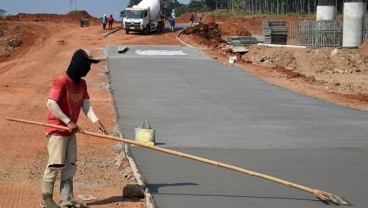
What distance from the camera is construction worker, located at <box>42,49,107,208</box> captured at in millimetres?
7195

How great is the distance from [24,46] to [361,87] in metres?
26.8

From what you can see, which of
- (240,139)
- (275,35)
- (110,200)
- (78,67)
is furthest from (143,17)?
(78,67)

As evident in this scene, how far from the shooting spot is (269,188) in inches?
324

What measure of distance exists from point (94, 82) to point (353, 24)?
22.8 meters

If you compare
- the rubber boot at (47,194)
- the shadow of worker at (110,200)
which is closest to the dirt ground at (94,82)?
the shadow of worker at (110,200)

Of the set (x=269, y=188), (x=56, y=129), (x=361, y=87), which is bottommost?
(x=361, y=87)

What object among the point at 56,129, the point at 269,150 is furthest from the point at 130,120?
the point at 56,129

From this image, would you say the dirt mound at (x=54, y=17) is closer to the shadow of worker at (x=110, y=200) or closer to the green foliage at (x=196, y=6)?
the green foliage at (x=196, y=6)

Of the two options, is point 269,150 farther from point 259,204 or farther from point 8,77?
point 8,77

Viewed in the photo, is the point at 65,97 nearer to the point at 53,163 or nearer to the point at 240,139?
the point at 53,163

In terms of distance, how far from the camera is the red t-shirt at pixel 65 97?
720 cm

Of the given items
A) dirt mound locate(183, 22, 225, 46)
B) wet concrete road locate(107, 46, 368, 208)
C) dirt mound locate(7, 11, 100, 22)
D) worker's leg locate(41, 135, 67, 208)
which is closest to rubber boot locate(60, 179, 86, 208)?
worker's leg locate(41, 135, 67, 208)

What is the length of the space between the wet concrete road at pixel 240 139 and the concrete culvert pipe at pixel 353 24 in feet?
62.3

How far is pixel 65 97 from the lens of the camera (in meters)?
7.29
